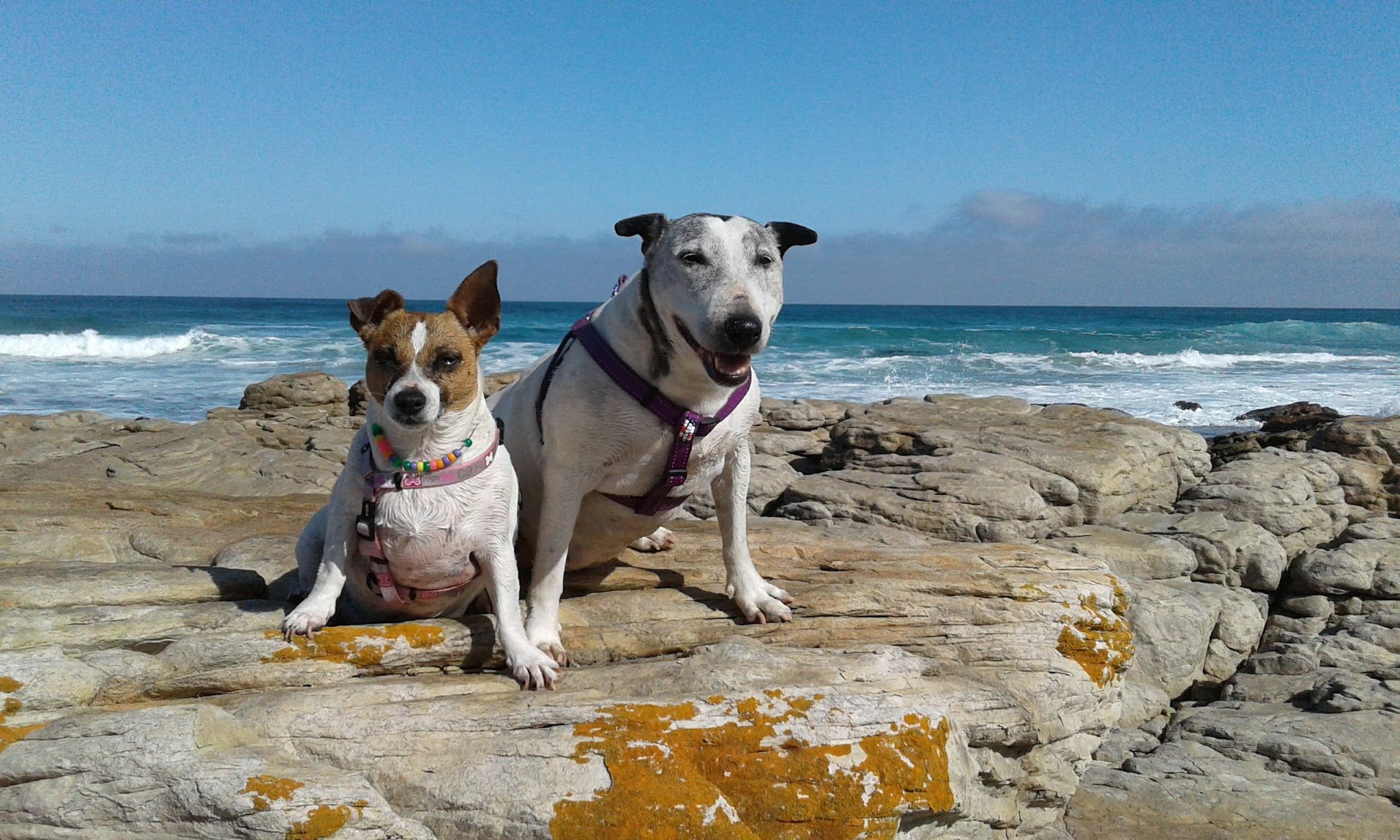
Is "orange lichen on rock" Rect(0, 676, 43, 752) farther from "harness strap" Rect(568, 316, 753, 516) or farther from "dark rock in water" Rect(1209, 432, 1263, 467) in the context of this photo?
"dark rock in water" Rect(1209, 432, 1263, 467)

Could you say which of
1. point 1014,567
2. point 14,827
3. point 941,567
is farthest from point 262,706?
point 1014,567

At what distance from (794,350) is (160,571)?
38713mm

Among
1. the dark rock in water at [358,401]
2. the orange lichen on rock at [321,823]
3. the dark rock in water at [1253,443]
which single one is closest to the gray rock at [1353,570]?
the dark rock in water at [1253,443]

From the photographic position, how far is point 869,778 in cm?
332

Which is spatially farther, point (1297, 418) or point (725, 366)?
point (1297, 418)

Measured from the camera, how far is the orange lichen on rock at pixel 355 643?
3.65 meters

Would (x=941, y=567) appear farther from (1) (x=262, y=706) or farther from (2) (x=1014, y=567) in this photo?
(1) (x=262, y=706)

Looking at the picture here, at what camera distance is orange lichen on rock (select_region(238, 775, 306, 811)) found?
2857 millimetres

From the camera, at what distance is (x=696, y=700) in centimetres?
349

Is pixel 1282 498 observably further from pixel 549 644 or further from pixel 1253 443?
pixel 549 644

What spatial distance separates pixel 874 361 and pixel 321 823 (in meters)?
38.0

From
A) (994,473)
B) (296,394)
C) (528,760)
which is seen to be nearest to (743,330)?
(528,760)

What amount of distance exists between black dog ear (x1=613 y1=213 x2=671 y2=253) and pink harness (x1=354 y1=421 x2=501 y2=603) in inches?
42.6

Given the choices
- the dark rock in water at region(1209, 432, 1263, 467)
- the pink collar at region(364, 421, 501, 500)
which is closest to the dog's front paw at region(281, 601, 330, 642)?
the pink collar at region(364, 421, 501, 500)
